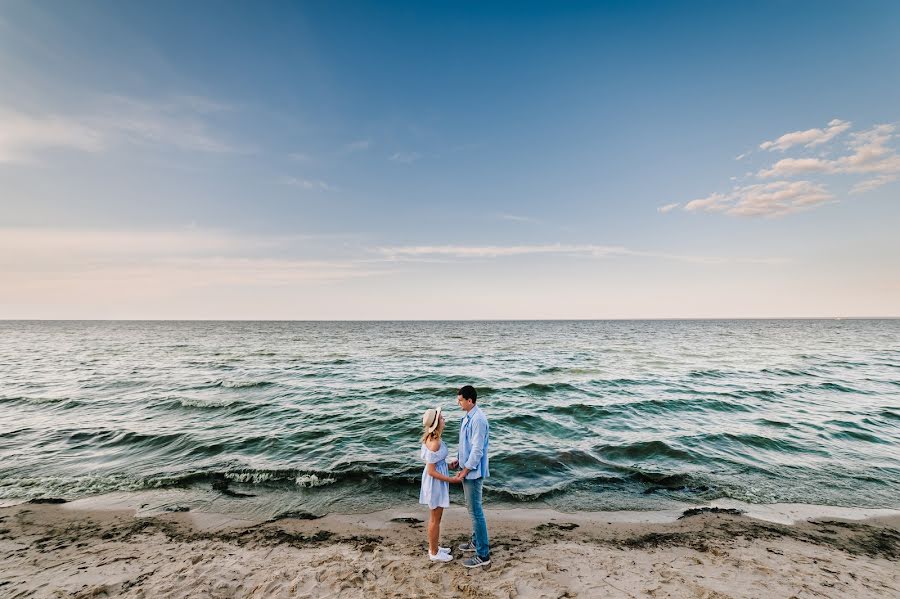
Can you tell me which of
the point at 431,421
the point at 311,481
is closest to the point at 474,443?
the point at 431,421

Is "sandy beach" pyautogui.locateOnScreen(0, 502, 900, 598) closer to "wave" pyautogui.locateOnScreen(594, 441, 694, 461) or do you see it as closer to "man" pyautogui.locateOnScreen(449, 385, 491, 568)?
"man" pyautogui.locateOnScreen(449, 385, 491, 568)

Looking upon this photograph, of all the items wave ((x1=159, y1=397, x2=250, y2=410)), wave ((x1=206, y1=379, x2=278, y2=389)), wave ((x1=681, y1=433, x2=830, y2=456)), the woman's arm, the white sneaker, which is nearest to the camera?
the woman's arm

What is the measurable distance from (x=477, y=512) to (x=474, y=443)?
1294mm

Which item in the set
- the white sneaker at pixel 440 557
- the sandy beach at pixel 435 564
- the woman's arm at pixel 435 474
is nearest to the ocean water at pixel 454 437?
the sandy beach at pixel 435 564

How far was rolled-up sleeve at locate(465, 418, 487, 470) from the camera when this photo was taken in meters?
6.17

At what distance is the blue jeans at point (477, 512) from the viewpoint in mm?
6406

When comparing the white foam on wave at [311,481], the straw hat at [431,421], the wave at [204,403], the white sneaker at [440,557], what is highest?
the straw hat at [431,421]

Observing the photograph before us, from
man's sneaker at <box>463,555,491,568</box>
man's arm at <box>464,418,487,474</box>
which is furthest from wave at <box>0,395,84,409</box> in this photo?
man's arm at <box>464,418,487,474</box>

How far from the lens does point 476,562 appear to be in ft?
21.4

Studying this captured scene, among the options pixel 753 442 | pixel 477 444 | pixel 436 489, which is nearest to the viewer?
pixel 477 444

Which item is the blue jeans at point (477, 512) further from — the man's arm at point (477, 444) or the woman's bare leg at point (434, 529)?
the woman's bare leg at point (434, 529)

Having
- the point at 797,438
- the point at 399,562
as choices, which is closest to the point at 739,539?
the point at 399,562

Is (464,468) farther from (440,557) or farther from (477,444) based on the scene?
(440,557)

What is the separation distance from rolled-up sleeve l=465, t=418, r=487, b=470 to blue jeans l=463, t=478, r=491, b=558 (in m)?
0.37
